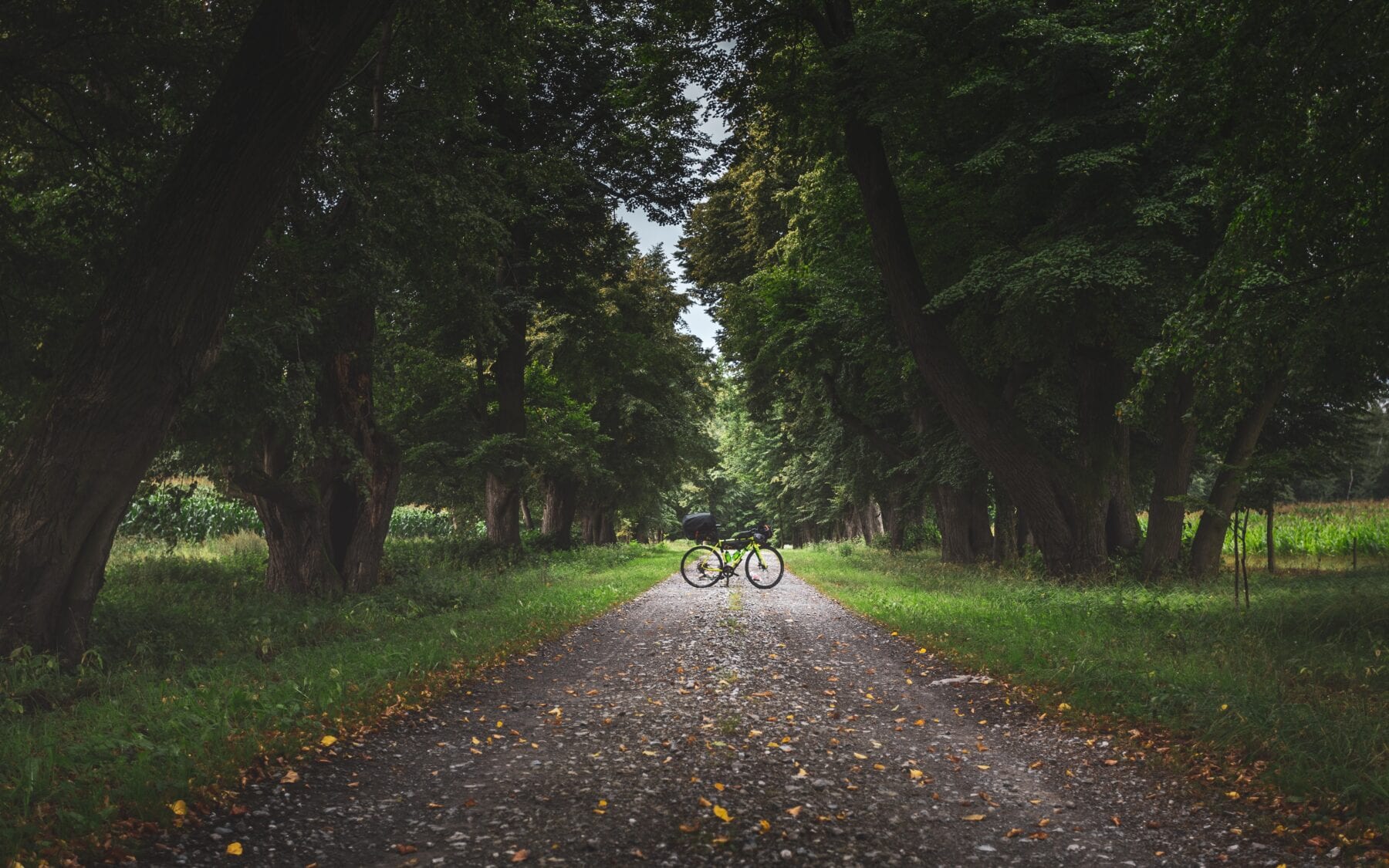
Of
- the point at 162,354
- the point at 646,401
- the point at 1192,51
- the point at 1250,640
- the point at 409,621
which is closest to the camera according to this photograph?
the point at 162,354

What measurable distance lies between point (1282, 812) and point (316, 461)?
12.6m

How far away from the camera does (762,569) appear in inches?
714

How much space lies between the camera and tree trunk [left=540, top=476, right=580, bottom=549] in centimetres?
2835

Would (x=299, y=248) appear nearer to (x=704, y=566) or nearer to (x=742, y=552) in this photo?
(x=704, y=566)

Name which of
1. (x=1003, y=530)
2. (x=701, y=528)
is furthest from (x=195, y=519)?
(x=1003, y=530)

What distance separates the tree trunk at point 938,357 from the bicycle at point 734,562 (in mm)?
5711

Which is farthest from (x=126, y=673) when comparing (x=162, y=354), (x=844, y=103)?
(x=844, y=103)

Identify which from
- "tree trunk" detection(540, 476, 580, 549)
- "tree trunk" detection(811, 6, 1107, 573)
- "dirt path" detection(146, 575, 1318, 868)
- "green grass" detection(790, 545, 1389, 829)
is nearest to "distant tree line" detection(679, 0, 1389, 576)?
"tree trunk" detection(811, 6, 1107, 573)

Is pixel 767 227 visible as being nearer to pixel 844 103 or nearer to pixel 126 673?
pixel 844 103

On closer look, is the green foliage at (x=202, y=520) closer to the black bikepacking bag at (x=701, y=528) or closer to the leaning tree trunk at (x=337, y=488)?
the leaning tree trunk at (x=337, y=488)

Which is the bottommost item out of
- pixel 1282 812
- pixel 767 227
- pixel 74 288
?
pixel 1282 812

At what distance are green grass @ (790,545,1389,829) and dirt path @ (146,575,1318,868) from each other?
22.4 inches

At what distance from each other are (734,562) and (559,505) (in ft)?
39.5

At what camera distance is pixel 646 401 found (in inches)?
1176
